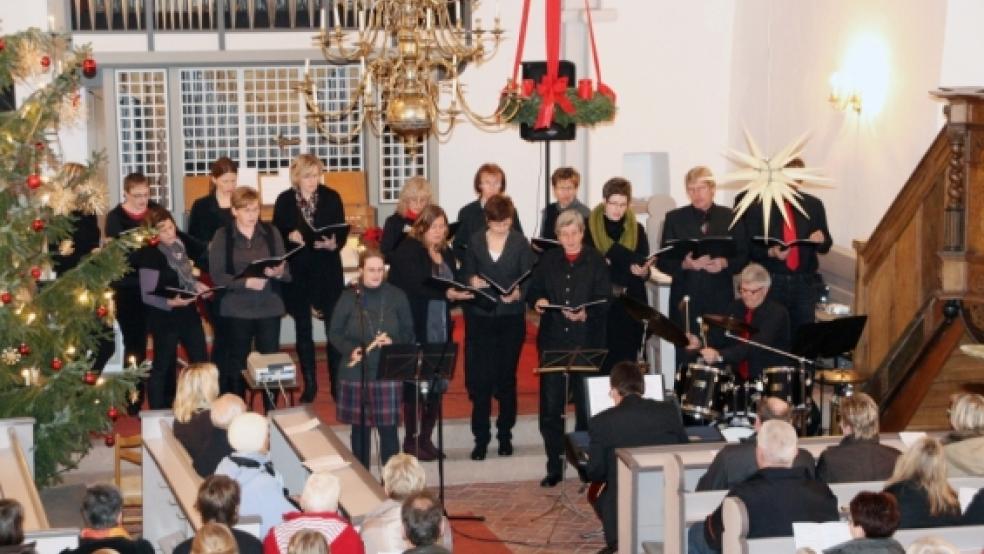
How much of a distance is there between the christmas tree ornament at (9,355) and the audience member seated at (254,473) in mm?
2674

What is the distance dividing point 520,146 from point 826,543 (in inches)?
447

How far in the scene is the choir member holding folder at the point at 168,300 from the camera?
12.0 m

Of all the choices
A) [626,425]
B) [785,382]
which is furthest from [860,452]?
[785,382]

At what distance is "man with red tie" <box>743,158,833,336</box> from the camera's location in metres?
12.8

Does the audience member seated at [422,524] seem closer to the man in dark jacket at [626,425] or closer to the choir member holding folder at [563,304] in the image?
the man in dark jacket at [626,425]

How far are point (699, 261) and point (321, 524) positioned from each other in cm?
576

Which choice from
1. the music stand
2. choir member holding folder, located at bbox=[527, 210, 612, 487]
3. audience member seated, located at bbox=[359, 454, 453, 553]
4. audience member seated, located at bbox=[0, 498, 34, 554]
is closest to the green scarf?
choir member holding folder, located at bbox=[527, 210, 612, 487]

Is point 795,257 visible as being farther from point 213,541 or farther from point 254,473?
point 213,541

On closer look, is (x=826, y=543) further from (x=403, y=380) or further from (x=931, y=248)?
(x=931, y=248)

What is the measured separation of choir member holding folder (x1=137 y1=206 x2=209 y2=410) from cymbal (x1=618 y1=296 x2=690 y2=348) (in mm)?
3051

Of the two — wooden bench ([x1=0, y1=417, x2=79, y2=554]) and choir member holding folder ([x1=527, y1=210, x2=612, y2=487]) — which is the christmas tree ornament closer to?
wooden bench ([x1=0, y1=417, x2=79, y2=554])

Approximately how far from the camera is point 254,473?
8508mm

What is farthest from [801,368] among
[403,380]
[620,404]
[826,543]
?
[826,543]

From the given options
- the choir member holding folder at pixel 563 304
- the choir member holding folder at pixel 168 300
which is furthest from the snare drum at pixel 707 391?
the choir member holding folder at pixel 168 300
